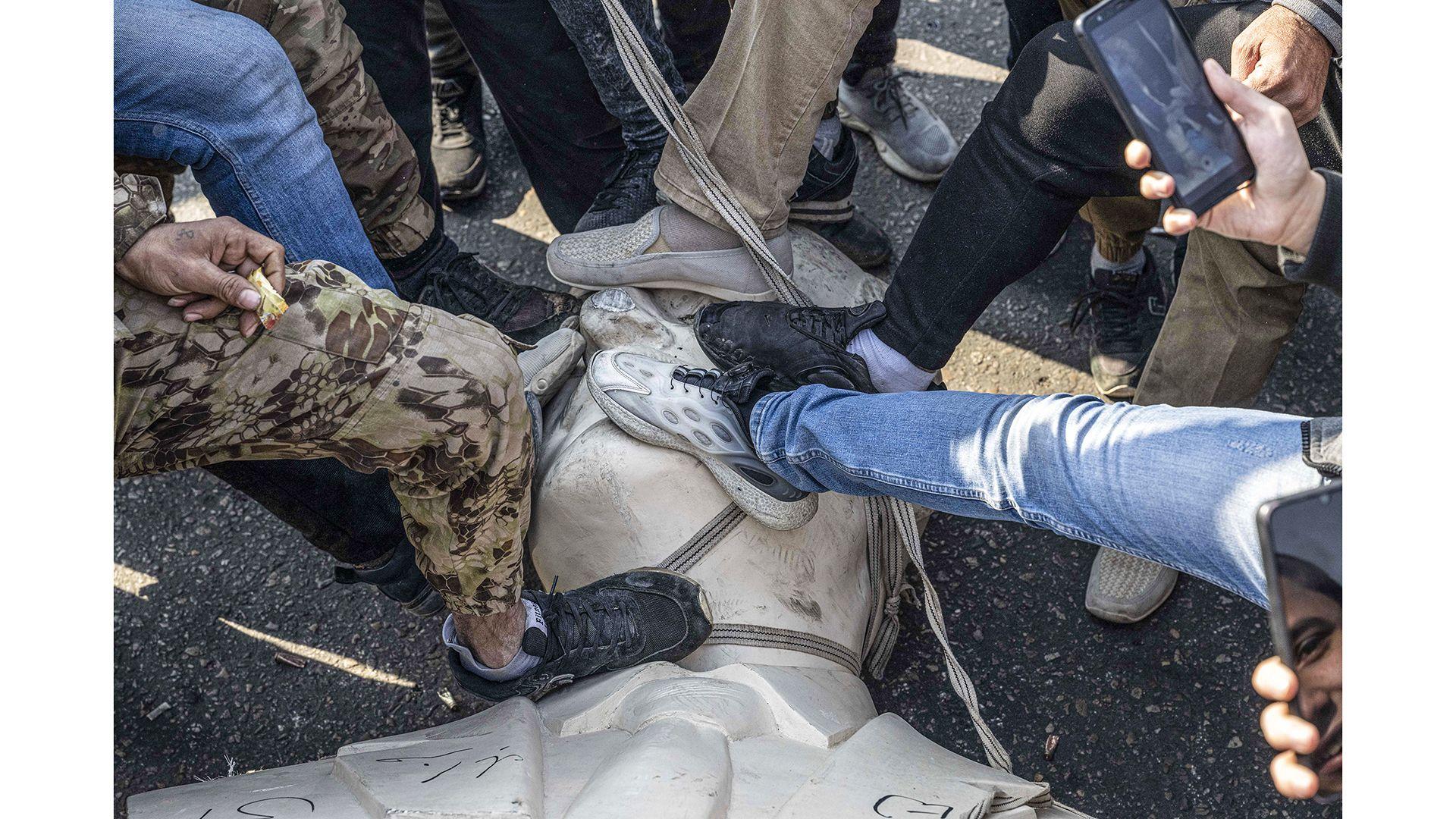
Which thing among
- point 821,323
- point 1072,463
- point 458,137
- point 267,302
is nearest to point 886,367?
point 821,323

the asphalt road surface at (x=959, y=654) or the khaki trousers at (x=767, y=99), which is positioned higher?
the khaki trousers at (x=767, y=99)

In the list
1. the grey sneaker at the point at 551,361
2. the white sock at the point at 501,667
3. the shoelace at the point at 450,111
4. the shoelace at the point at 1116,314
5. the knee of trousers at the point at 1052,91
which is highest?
the knee of trousers at the point at 1052,91

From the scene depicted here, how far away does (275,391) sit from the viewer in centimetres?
124

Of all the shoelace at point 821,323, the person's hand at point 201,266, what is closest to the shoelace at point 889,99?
the shoelace at point 821,323

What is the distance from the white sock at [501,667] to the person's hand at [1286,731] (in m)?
1.09

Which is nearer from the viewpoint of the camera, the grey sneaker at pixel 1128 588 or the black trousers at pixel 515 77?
the grey sneaker at pixel 1128 588

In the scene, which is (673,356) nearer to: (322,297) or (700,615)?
(700,615)

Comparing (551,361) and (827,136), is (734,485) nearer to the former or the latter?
(551,361)

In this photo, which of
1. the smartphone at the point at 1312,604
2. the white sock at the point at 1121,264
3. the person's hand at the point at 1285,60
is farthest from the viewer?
the white sock at the point at 1121,264

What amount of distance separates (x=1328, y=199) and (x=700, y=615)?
1078mm

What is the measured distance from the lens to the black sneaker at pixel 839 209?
236 cm

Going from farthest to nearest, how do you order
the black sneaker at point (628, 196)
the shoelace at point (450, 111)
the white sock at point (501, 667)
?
the shoelace at point (450, 111) → the black sneaker at point (628, 196) → the white sock at point (501, 667)

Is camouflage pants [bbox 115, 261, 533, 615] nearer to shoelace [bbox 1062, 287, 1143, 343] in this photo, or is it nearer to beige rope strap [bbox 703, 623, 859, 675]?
beige rope strap [bbox 703, 623, 859, 675]

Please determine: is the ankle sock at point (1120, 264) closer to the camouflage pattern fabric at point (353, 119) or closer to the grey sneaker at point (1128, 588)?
the grey sneaker at point (1128, 588)
